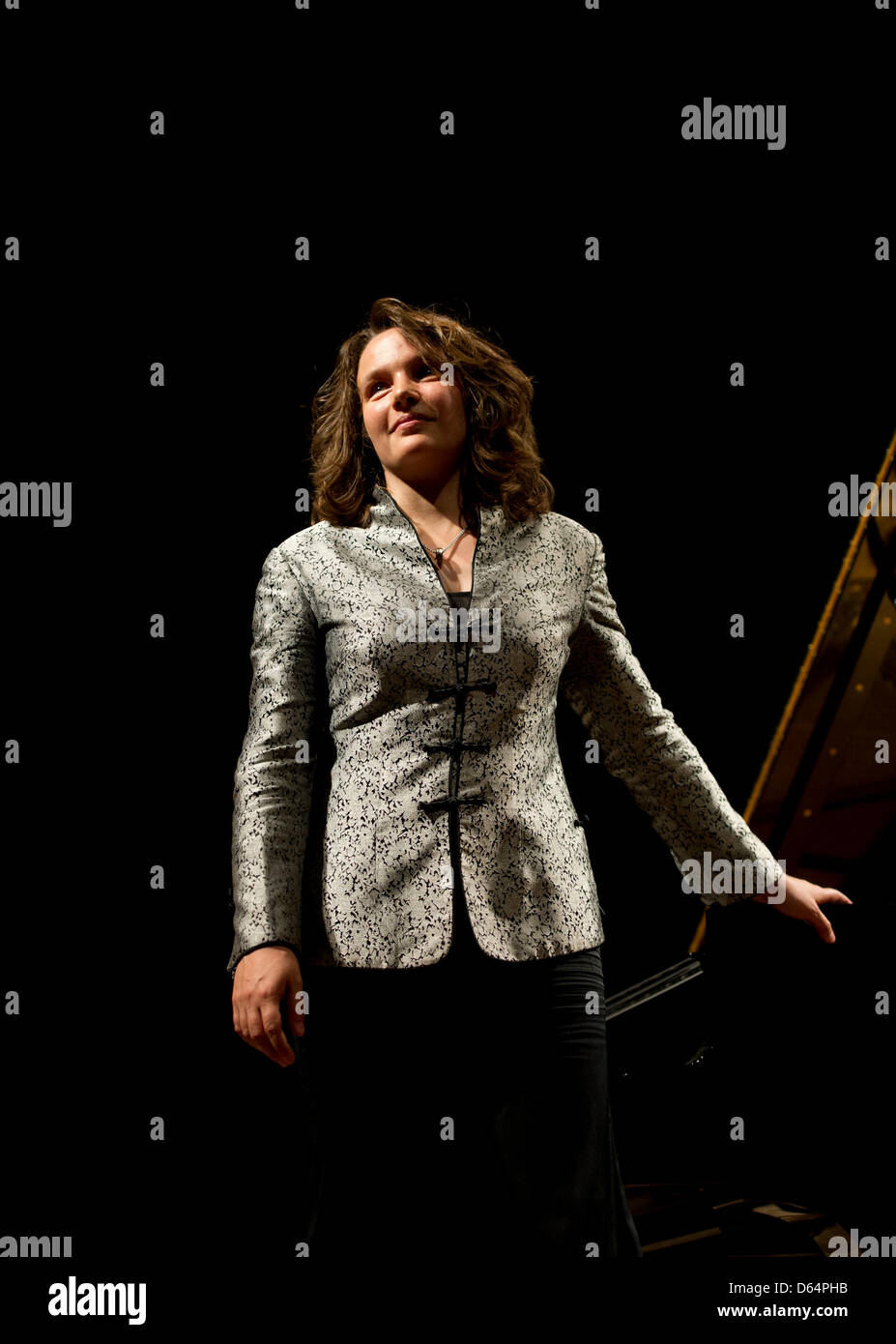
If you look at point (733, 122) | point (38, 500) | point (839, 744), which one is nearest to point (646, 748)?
point (839, 744)

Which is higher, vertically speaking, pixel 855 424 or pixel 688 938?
pixel 855 424

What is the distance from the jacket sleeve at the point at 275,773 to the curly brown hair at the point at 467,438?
159 millimetres

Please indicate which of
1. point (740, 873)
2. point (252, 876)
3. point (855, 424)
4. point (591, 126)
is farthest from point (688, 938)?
point (591, 126)

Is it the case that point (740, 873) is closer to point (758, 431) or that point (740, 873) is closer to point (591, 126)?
point (758, 431)

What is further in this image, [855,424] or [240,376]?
[855,424]

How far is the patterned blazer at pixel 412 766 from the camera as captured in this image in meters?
1.17

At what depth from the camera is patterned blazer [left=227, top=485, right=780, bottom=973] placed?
117 centimetres

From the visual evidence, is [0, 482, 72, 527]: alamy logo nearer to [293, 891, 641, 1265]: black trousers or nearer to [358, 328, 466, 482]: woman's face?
[358, 328, 466, 482]: woman's face

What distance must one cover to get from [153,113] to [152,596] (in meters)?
0.93

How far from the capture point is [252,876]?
46.3 inches

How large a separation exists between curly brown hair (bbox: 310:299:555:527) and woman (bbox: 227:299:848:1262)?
0.01 meters

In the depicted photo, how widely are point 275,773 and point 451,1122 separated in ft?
1.44
